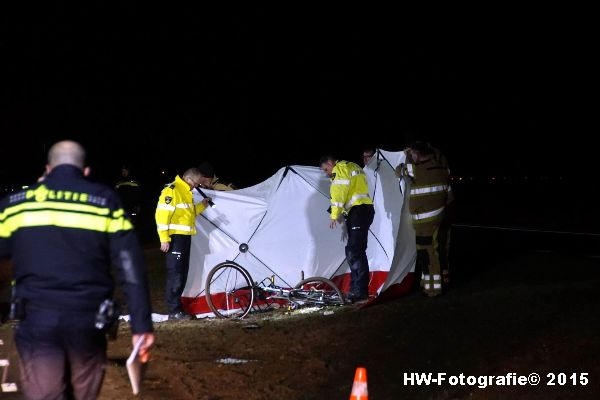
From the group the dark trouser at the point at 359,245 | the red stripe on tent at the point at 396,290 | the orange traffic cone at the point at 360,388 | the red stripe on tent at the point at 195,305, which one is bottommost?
the orange traffic cone at the point at 360,388

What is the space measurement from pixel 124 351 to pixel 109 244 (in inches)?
183

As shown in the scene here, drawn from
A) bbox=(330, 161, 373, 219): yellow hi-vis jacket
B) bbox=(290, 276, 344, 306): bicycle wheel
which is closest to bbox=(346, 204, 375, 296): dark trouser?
bbox=(330, 161, 373, 219): yellow hi-vis jacket

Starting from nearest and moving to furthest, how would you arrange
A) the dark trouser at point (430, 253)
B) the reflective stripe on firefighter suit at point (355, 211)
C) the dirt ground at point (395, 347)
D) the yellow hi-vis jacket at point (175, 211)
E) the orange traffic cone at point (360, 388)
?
the orange traffic cone at point (360, 388) → the dirt ground at point (395, 347) → the dark trouser at point (430, 253) → the yellow hi-vis jacket at point (175, 211) → the reflective stripe on firefighter suit at point (355, 211)

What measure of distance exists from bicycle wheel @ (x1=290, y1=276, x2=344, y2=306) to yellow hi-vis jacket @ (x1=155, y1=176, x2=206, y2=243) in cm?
165

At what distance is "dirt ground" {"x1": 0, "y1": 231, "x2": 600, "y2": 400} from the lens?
21.7 feet

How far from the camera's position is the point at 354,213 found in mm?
10773

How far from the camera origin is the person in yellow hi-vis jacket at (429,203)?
986 centimetres

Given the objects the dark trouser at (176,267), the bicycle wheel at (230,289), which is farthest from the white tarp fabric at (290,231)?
the dark trouser at (176,267)

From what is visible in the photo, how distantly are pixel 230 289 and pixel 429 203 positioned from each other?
304cm

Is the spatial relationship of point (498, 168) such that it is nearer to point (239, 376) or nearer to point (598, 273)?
point (598, 273)

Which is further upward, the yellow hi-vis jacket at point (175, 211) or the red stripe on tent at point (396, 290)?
the yellow hi-vis jacket at point (175, 211)

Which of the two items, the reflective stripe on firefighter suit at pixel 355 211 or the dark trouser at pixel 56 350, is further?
the reflective stripe on firefighter suit at pixel 355 211

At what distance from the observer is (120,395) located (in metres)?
6.62

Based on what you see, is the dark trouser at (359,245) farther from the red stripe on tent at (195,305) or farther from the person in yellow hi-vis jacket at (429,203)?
the red stripe on tent at (195,305)
